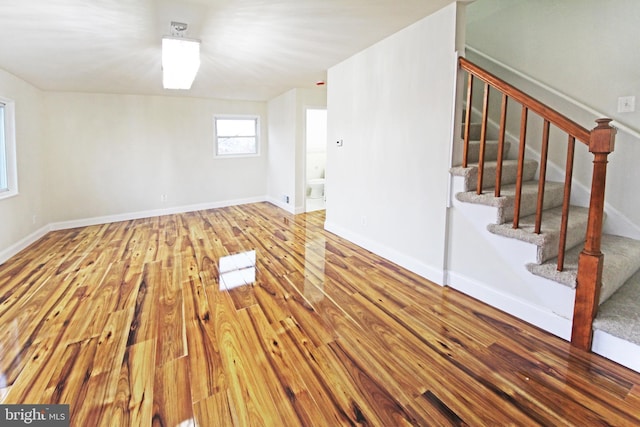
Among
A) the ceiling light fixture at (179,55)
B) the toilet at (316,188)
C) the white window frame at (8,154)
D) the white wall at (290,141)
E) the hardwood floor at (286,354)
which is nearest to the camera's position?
the hardwood floor at (286,354)

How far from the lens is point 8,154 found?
13.2ft

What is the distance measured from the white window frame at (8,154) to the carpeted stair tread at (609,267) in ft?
18.1

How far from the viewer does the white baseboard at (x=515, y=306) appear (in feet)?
7.05

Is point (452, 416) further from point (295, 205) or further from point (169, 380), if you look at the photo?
point (295, 205)

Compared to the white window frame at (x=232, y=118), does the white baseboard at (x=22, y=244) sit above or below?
below

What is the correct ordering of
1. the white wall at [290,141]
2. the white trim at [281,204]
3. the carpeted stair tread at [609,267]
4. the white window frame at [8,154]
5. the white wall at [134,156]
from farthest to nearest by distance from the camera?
1. the white trim at [281,204]
2. the white wall at [290,141]
3. the white wall at [134,156]
4. the white window frame at [8,154]
5. the carpeted stair tread at [609,267]

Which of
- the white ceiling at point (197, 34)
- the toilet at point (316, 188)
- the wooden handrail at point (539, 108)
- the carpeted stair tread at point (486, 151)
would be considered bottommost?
the toilet at point (316, 188)

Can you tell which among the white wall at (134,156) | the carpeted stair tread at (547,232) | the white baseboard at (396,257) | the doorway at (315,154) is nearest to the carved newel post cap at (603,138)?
the carpeted stair tread at (547,232)

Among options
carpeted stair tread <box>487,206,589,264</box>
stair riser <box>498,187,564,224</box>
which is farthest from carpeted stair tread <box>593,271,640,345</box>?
stair riser <box>498,187,564,224</box>

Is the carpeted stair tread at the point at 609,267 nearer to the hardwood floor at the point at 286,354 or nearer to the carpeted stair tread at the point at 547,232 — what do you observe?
the carpeted stair tread at the point at 547,232

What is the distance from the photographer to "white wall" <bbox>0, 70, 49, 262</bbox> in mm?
3819

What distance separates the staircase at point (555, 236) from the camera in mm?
2025

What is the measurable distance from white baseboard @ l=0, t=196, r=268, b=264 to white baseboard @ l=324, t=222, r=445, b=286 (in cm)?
307

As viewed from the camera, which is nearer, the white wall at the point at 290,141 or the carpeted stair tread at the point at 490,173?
the carpeted stair tread at the point at 490,173
